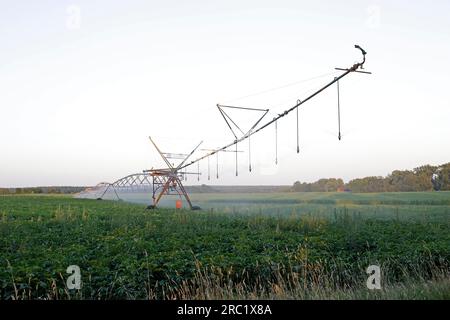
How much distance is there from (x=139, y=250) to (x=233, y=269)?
2839mm

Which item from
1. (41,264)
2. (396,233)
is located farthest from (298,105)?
(41,264)

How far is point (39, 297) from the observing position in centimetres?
688

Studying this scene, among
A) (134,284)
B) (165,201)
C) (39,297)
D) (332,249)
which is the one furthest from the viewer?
(165,201)

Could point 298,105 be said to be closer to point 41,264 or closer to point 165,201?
point 41,264

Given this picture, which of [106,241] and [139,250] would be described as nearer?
[139,250]

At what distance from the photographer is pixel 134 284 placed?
7.45 metres

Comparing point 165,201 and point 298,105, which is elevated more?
point 298,105

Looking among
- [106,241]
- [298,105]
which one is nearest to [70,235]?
[106,241]

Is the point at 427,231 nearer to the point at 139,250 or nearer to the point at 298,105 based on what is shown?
the point at 298,105

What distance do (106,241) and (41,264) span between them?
3514mm
